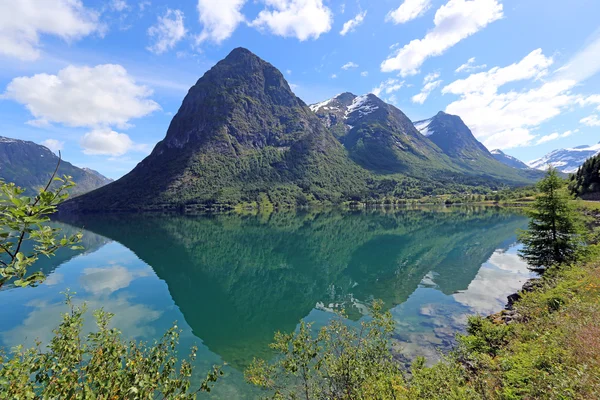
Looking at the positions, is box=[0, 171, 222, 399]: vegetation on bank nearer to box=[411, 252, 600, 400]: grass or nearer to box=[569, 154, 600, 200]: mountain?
box=[411, 252, 600, 400]: grass

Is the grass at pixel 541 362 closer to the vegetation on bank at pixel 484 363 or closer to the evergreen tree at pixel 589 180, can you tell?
the vegetation on bank at pixel 484 363

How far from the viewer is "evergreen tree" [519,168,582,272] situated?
27.1 m

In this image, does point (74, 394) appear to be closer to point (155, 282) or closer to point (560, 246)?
point (560, 246)

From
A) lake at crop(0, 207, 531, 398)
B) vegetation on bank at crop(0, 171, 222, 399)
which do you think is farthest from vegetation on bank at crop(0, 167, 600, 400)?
lake at crop(0, 207, 531, 398)

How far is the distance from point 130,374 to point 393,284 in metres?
40.1

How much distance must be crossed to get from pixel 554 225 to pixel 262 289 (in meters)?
34.9

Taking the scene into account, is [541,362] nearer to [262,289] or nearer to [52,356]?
[52,356]

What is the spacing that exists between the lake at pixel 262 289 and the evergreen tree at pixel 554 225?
771 cm

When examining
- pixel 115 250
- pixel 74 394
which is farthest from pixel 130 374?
pixel 115 250

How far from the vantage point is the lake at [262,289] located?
89.7ft

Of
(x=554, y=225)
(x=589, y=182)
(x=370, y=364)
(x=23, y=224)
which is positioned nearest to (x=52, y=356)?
(x=23, y=224)

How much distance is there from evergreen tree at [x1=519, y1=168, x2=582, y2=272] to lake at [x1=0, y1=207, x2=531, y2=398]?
7.71 meters

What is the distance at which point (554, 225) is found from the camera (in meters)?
27.8

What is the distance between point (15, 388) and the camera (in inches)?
202
